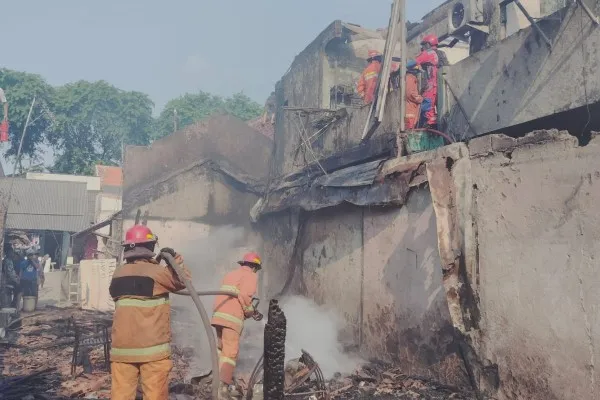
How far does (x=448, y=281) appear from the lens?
6.34m

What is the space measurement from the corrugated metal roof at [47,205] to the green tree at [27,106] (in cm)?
817

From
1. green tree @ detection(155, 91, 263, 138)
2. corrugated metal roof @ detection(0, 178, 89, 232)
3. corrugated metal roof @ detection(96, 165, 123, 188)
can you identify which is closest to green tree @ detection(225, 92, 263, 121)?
green tree @ detection(155, 91, 263, 138)

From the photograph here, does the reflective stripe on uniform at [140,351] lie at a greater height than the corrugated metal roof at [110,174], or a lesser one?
lesser

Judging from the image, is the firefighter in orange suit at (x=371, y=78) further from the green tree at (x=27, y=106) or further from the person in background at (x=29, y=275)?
the green tree at (x=27, y=106)

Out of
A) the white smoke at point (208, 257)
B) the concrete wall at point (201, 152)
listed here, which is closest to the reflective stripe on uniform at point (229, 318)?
the white smoke at point (208, 257)

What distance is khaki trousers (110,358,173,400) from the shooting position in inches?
184

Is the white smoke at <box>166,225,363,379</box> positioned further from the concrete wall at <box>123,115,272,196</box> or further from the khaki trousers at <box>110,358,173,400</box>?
the khaki trousers at <box>110,358,173,400</box>

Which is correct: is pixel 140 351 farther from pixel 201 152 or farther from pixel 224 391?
pixel 201 152

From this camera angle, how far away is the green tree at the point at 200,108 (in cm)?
4734

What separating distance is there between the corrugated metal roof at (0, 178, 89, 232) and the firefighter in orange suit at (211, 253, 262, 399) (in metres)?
24.3

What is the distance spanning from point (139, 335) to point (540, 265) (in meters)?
4.22

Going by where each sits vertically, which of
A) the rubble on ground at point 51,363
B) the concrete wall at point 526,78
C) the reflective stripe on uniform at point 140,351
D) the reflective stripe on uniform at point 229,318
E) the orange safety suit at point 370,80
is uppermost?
the orange safety suit at point 370,80

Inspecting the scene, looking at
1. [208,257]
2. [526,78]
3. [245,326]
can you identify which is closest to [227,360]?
[526,78]

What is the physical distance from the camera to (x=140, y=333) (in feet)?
15.4
